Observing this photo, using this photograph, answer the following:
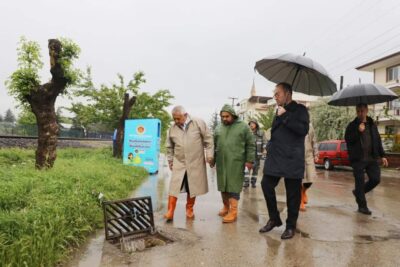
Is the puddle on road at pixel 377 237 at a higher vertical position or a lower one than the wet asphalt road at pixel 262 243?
higher

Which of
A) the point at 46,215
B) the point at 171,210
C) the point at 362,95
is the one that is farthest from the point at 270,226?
the point at 362,95

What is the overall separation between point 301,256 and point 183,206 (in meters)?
3.21


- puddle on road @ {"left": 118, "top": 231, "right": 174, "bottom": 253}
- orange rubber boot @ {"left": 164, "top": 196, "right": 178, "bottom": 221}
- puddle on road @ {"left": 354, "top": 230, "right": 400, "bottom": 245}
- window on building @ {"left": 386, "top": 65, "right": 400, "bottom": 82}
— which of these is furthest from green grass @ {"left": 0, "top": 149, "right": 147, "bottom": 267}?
window on building @ {"left": 386, "top": 65, "right": 400, "bottom": 82}

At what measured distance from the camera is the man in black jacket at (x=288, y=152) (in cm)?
455

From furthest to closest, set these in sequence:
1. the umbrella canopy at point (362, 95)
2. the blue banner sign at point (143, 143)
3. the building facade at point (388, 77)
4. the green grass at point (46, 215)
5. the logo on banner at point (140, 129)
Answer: the building facade at point (388, 77) < the logo on banner at point (140, 129) < the blue banner sign at point (143, 143) < the umbrella canopy at point (362, 95) < the green grass at point (46, 215)

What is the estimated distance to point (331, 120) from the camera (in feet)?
106

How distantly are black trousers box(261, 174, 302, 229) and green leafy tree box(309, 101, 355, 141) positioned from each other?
28892 mm

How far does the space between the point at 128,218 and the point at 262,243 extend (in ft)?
5.65

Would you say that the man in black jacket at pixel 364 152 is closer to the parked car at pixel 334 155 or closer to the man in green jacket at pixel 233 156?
the man in green jacket at pixel 233 156

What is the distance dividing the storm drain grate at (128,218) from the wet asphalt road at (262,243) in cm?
21

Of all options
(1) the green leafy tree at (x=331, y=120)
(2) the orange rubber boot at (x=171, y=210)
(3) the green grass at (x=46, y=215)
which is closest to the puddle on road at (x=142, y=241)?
(3) the green grass at (x=46, y=215)

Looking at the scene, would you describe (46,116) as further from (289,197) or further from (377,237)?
(377,237)

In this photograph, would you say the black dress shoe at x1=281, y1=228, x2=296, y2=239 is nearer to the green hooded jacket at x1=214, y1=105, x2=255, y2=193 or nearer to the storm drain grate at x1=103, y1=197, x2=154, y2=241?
the green hooded jacket at x1=214, y1=105, x2=255, y2=193

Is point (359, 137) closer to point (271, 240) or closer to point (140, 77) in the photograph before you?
point (271, 240)
